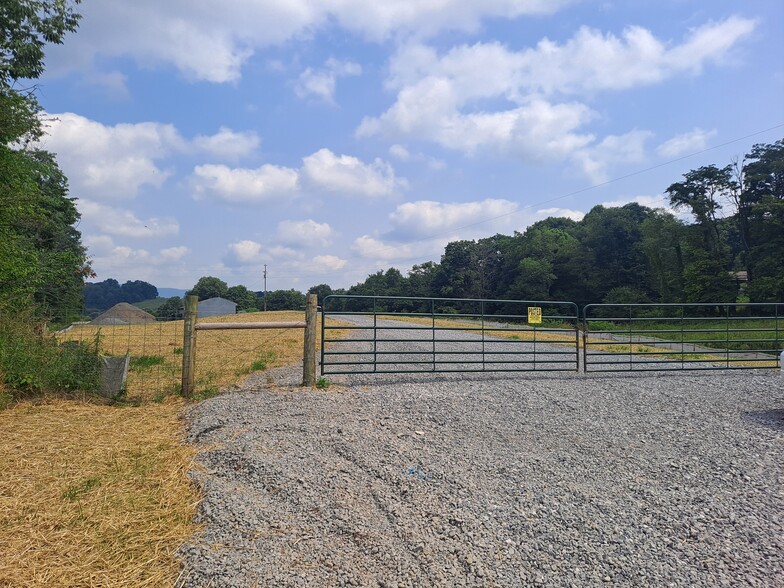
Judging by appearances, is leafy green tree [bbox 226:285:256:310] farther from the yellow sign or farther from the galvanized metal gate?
the yellow sign

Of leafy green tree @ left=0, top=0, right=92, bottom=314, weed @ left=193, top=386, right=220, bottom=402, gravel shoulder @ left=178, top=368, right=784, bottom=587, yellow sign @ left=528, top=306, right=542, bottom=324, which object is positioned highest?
leafy green tree @ left=0, top=0, right=92, bottom=314

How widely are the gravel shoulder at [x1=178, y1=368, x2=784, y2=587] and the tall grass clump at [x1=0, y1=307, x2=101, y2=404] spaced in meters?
2.06

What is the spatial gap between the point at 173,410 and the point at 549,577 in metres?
5.05

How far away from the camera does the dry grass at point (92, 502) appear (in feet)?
8.86

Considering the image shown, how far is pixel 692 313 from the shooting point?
113 ft

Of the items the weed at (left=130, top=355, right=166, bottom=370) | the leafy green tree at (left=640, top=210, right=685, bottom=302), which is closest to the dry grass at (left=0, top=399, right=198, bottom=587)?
the weed at (left=130, top=355, right=166, bottom=370)

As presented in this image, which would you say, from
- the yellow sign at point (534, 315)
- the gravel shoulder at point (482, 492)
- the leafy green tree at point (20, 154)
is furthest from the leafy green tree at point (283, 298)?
the gravel shoulder at point (482, 492)

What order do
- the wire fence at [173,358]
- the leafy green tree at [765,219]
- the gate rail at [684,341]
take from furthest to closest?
the leafy green tree at [765,219], the gate rail at [684,341], the wire fence at [173,358]

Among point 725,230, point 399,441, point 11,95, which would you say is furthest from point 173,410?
point 725,230

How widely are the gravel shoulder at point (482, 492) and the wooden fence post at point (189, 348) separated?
774 mm

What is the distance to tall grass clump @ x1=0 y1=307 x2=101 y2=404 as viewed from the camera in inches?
249

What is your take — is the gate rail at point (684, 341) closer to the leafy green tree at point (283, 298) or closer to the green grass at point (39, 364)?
the green grass at point (39, 364)

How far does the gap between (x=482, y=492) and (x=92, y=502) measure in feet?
9.36

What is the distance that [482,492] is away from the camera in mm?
3730
